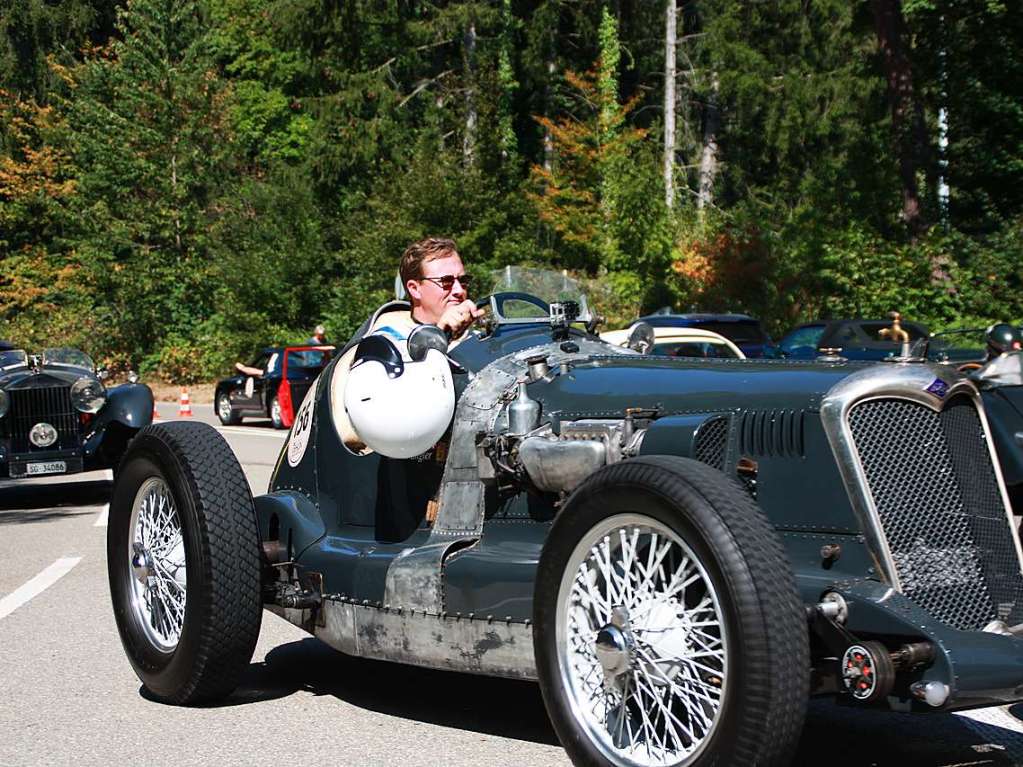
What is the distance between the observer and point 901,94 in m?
29.3

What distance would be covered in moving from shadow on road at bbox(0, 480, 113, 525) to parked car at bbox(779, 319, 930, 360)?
9695 mm

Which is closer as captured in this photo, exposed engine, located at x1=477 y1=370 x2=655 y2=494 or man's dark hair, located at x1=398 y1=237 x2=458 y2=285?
exposed engine, located at x1=477 y1=370 x2=655 y2=494

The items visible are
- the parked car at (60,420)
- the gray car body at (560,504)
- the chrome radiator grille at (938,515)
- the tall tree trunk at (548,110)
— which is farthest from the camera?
the tall tree trunk at (548,110)

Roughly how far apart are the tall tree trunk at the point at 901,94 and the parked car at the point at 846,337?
8118 millimetres

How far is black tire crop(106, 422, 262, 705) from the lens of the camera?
211 inches

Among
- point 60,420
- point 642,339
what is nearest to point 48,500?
point 60,420

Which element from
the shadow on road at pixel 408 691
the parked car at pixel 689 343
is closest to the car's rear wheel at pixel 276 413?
the parked car at pixel 689 343

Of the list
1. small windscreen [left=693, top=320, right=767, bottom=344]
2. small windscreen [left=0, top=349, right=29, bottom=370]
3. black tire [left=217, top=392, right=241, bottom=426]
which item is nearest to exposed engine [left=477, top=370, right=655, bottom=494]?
small windscreen [left=0, top=349, right=29, bottom=370]

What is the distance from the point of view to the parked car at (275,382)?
2558 centimetres

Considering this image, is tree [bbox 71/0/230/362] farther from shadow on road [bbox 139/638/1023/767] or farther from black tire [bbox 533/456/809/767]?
black tire [bbox 533/456/809/767]

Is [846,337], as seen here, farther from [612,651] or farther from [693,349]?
[612,651]

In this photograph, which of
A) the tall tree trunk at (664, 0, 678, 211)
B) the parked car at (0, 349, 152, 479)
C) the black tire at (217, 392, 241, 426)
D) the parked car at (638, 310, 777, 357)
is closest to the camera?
the parked car at (0, 349, 152, 479)

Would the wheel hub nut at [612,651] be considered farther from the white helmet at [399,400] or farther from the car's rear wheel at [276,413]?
the car's rear wheel at [276,413]

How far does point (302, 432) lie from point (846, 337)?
16071 millimetres
